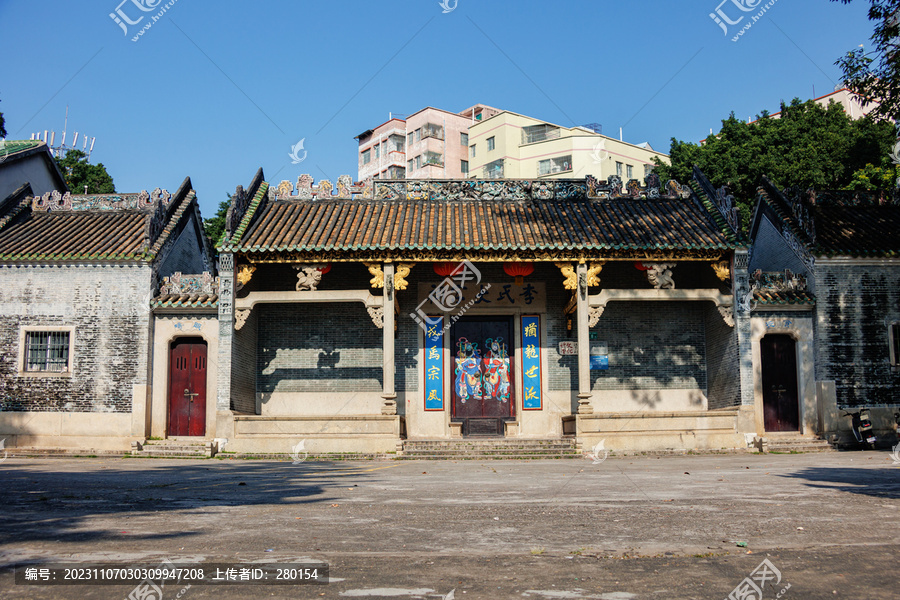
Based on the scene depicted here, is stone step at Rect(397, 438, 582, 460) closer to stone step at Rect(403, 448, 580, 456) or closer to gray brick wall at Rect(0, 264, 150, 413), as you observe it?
stone step at Rect(403, 448, 580, 456)

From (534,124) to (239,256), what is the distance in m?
37.0

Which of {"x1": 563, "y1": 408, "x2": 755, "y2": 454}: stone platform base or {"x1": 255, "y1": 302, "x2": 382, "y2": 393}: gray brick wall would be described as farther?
{"x1": 255, "y1": 302, "x2": 382, "y2": 393}: gray brick wall

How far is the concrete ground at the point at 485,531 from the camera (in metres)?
4.16

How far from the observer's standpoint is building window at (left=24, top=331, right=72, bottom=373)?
14.8m

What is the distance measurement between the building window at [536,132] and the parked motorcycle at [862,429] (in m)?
36.2

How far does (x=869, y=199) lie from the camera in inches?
663

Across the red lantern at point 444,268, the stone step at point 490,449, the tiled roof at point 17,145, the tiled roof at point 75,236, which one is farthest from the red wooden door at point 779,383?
the tiled roof at point 17,145

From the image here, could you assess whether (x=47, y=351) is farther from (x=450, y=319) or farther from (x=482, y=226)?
(x=482, y=226)

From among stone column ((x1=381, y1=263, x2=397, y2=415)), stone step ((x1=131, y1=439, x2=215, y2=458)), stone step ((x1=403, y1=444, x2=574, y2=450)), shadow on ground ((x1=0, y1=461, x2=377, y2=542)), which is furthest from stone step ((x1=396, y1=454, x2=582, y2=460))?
stone step ((x1=131, y1=439, x2=215, y2=458))

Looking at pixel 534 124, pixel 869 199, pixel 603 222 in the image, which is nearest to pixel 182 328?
pixel 603 222

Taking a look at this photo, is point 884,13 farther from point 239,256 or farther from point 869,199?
point 239,256

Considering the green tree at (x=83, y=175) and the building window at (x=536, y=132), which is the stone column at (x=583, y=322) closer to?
the green tree at (x=83, y=175)

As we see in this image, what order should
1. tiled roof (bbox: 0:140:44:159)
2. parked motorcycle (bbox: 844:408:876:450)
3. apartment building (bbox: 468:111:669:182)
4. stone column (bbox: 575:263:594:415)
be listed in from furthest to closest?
1. apartment building (bbox: 468:111:669:182)
2. tiled roof (bbox: 0:140:44:159)
3. stone column (bbox: 575:263:594:415)
4. parked motorcycle (bbox: 844:408:876:450)

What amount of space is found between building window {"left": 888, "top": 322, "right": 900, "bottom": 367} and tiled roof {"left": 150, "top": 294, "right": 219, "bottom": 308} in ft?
45.4
